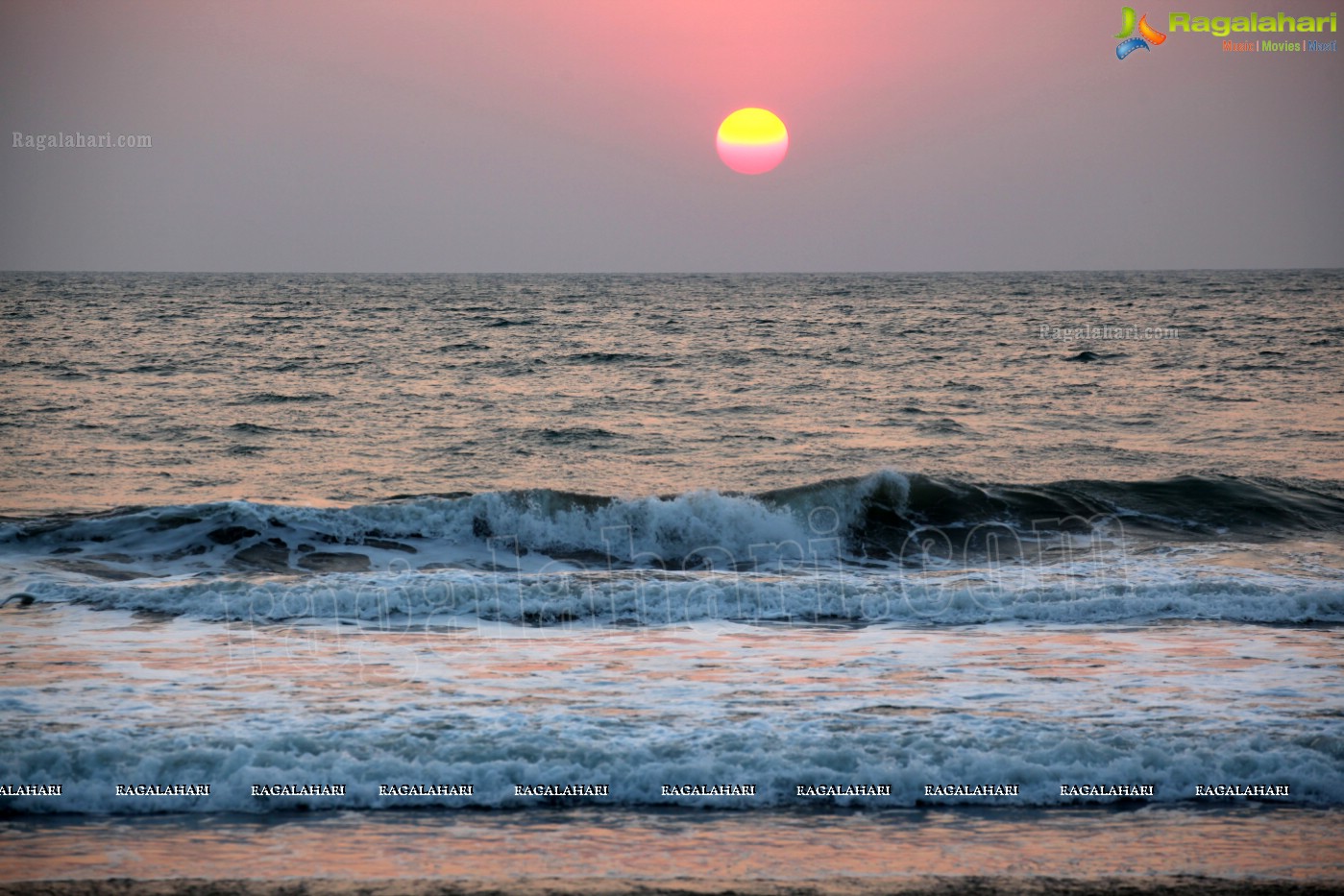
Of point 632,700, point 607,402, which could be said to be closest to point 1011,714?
point 632,700

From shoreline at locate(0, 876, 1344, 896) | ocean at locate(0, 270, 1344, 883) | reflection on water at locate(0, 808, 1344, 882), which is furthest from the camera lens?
ocean at locate(0, 270, 1344, 883)

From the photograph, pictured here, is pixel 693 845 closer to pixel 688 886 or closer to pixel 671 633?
pixel 688 886

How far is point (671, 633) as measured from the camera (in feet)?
34.1

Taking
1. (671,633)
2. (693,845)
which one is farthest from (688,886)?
(671,633)

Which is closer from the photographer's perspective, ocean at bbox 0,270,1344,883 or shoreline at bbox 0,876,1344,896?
shoreline at bbox 0,876,1344,896

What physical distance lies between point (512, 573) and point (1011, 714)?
7535 millimetres

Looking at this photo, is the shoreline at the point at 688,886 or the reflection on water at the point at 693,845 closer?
the shoreline at the point at 688,886

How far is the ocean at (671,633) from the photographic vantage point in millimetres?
5871

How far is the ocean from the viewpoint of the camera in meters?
5.87

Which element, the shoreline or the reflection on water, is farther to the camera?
the reflection on water

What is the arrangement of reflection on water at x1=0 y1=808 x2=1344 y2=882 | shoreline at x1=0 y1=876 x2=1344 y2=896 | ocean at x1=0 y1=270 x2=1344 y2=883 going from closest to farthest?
shoreline at x1=0 y1=876 x2=1344 y2=896
reflection on water at x1=0 y1=808 x2=1344 y2=882
ocean at x1=0 y1=270 x2=1344 y2=883

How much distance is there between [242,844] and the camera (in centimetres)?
561

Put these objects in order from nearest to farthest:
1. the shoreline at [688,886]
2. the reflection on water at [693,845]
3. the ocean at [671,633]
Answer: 1. the shoreline at [688,886]
2. the reflection on water at [693,845]
3. the ocean at [671,633]

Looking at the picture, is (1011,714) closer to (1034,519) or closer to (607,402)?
(1034,519)
